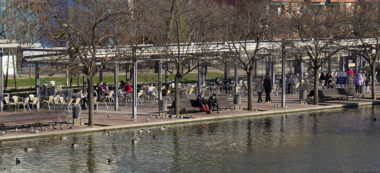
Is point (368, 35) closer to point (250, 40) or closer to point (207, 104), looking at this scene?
point (250, 40)

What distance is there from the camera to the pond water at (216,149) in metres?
19.6

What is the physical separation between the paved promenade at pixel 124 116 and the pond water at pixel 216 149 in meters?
0.73

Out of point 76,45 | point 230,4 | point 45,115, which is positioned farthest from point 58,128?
point 230,4

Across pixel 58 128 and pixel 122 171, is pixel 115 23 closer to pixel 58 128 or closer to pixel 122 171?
pixel 58 128

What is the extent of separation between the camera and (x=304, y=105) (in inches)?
1444

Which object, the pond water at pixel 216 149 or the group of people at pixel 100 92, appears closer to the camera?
the pond water at pixel 216 149

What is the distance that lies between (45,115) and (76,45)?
320cm

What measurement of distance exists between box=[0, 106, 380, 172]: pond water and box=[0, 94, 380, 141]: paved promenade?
2.40 ft

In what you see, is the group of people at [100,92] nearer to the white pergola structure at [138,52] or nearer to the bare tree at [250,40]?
the white pergola structure at [138,52]

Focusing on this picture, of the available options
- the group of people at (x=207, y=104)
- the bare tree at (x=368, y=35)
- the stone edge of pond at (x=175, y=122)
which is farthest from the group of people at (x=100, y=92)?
the bare tree at (x=368, y=35)

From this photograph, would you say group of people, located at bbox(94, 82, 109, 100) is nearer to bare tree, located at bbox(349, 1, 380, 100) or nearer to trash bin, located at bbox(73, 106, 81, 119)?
trash bin, located at bbox(73, 106, 81, 119)

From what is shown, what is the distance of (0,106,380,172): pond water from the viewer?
64.2 feet

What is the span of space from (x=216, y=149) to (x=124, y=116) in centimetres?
977

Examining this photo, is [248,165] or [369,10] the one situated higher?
[369,10]
